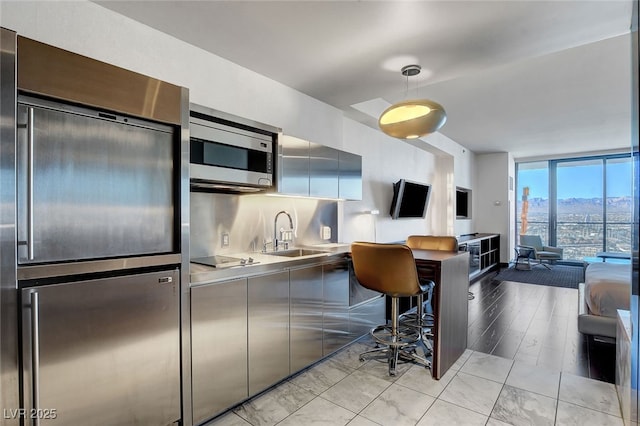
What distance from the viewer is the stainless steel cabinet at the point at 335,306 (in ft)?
8.91

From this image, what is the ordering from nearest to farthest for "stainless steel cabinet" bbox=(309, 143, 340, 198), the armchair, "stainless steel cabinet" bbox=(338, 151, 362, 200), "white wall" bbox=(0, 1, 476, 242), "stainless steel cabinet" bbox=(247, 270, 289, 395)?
1. "white wall" bbox=(0, 1, 476, 242)
2. "stainless steel cabinet" bbox=(247, 270, 289, 395)
3. "stainless steel cabinet" bbox=(309, 143, 340, 198)
4. "stainless steel cabinet" bbox=(338, 151, 362, 200)
5. the armchair

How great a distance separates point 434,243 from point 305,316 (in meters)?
1.58

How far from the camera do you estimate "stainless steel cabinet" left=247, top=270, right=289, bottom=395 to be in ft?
7.02

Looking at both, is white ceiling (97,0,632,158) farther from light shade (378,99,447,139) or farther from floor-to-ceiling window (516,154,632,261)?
floor-to-ceiling window (516,154,632,261)

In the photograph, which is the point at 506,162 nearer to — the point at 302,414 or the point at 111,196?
the point at 302,414

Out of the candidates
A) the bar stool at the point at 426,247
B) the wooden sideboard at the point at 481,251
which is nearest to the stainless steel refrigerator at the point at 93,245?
the bar stool at the point at 426,247

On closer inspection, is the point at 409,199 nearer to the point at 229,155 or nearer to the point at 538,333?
the point at 538,333

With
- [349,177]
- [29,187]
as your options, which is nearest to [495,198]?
[349,177]

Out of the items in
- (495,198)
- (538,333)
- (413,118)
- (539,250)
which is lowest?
(538,333)

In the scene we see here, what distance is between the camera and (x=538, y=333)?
11.4ft

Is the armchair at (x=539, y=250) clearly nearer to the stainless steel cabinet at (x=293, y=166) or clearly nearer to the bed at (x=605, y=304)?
the bed at (x=605, y=304)

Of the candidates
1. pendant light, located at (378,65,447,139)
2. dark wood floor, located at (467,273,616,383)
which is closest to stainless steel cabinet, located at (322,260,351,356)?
pendant light, located at (378,65,447,139)

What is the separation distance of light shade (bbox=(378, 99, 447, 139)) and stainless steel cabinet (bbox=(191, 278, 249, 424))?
1.48m

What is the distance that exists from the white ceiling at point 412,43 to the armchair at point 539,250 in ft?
14.2
